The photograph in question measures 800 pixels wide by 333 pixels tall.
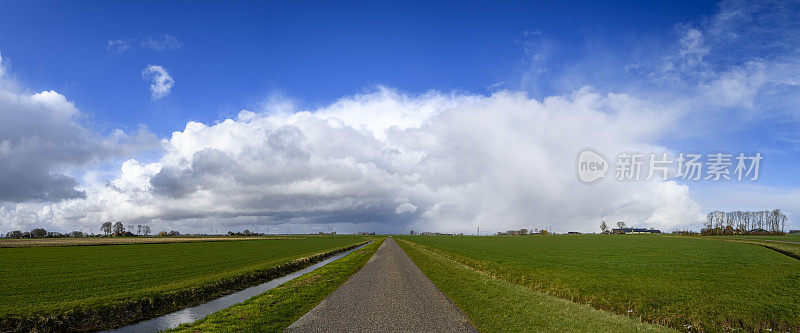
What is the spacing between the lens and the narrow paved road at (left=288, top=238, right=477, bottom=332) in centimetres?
1401

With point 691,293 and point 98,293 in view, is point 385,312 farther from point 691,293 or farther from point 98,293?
point 691,293

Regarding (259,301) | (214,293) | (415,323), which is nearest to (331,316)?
(415,323)

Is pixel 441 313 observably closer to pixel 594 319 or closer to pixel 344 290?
pixel 594 319

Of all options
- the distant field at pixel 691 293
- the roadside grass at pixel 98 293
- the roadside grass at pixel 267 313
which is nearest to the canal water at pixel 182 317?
the roadside grass at pixel 98 293

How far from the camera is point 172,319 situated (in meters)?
18.6

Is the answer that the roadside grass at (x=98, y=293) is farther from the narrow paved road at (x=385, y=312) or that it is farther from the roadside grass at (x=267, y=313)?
the narrow paved road at (x=385, y=312)

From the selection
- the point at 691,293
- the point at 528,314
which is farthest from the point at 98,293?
the point at 691,293

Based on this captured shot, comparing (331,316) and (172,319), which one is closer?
(331,316)

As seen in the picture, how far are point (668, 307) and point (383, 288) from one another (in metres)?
16.4

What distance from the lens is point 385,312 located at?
16.4 meters

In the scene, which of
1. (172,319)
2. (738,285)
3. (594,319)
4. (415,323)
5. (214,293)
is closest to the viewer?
(415,323)

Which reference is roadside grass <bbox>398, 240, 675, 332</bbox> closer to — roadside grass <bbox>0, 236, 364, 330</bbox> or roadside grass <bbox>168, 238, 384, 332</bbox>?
roadside grass <bbox>168, 238, 384, 332</bbox>

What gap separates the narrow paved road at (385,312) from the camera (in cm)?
Result: 1401

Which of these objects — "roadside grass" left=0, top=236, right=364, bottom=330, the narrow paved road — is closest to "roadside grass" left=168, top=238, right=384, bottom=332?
the narrow paved road
